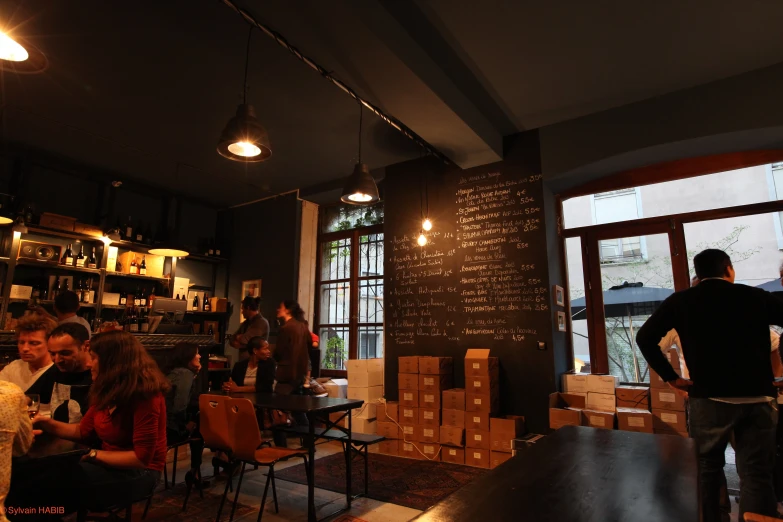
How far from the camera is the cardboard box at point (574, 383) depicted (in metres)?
4.25

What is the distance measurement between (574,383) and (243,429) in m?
3.12

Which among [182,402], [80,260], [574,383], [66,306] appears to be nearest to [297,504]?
[182,402]

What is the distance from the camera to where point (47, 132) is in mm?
5109

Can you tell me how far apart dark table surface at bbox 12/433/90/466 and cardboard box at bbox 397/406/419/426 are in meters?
3.38

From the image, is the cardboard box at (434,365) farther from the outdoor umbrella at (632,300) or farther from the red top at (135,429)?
the red top at (135,429)

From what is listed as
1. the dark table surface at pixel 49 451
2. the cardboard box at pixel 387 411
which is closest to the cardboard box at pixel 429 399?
the cardboard box at pixel 387 411

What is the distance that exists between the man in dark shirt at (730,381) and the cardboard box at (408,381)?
2.78 metres

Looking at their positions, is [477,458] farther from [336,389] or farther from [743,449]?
[743,449]

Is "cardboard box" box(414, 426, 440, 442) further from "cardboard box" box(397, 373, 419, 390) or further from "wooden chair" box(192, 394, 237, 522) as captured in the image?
"wooden chair" box(192, 394, 237, 522)

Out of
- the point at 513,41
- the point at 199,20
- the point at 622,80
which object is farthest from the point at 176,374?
the point at 622,80

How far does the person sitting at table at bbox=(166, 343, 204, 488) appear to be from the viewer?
3.44 meters

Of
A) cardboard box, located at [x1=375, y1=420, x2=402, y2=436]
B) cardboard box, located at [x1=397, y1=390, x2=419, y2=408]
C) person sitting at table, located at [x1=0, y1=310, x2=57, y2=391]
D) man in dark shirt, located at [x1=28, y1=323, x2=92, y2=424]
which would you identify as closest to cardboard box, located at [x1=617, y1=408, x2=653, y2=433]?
cardboard box, located at [x1=397, y1=390, x2=419, y2=408]

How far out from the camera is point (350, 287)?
6516 millimetres

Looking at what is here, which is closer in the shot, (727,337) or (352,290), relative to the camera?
(727,337)
